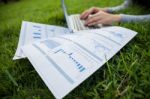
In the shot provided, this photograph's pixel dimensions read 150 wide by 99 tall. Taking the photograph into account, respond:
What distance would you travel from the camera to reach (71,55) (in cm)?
83

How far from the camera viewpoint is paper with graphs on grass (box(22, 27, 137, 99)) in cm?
70

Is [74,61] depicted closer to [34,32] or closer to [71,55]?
[71,55]

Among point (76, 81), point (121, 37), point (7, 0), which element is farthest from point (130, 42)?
point (7, 0)

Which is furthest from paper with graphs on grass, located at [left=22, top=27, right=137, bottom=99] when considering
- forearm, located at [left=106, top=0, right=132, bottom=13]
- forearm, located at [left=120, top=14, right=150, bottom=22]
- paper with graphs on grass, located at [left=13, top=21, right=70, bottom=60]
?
forearm, located at [left=106, top=0, right=132, bottom=13]

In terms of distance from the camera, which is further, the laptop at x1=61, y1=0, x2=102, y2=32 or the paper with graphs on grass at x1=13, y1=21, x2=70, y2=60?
the laptop at x1=61, y1=0, x2=102, y2=32

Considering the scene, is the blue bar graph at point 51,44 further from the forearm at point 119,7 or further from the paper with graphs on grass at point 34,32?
the forearm at point 119,7

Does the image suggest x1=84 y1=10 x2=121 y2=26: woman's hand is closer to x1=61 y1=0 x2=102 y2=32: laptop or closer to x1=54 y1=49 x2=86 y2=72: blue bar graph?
x1=61 y1=0 x2=102 y2=32: laptop

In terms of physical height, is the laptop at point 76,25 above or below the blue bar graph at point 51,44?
below

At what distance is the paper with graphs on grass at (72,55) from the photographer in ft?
2.30

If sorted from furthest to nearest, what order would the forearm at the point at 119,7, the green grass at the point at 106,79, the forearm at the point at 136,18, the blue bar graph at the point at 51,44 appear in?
1. the forearm at the point at 119,7
2. the forearm at the point at 136,18
3. the blue bar graph at the point at 51,44
4. the green grass at the point at 106,79

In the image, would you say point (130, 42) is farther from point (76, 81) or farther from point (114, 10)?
point (114, 10)

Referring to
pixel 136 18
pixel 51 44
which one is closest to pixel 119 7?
pixel 136 18

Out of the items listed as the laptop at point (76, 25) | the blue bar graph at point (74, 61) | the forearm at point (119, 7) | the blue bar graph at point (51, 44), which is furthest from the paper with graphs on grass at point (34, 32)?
the forearm at point (119, 7)

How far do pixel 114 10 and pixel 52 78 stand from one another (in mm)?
1295
